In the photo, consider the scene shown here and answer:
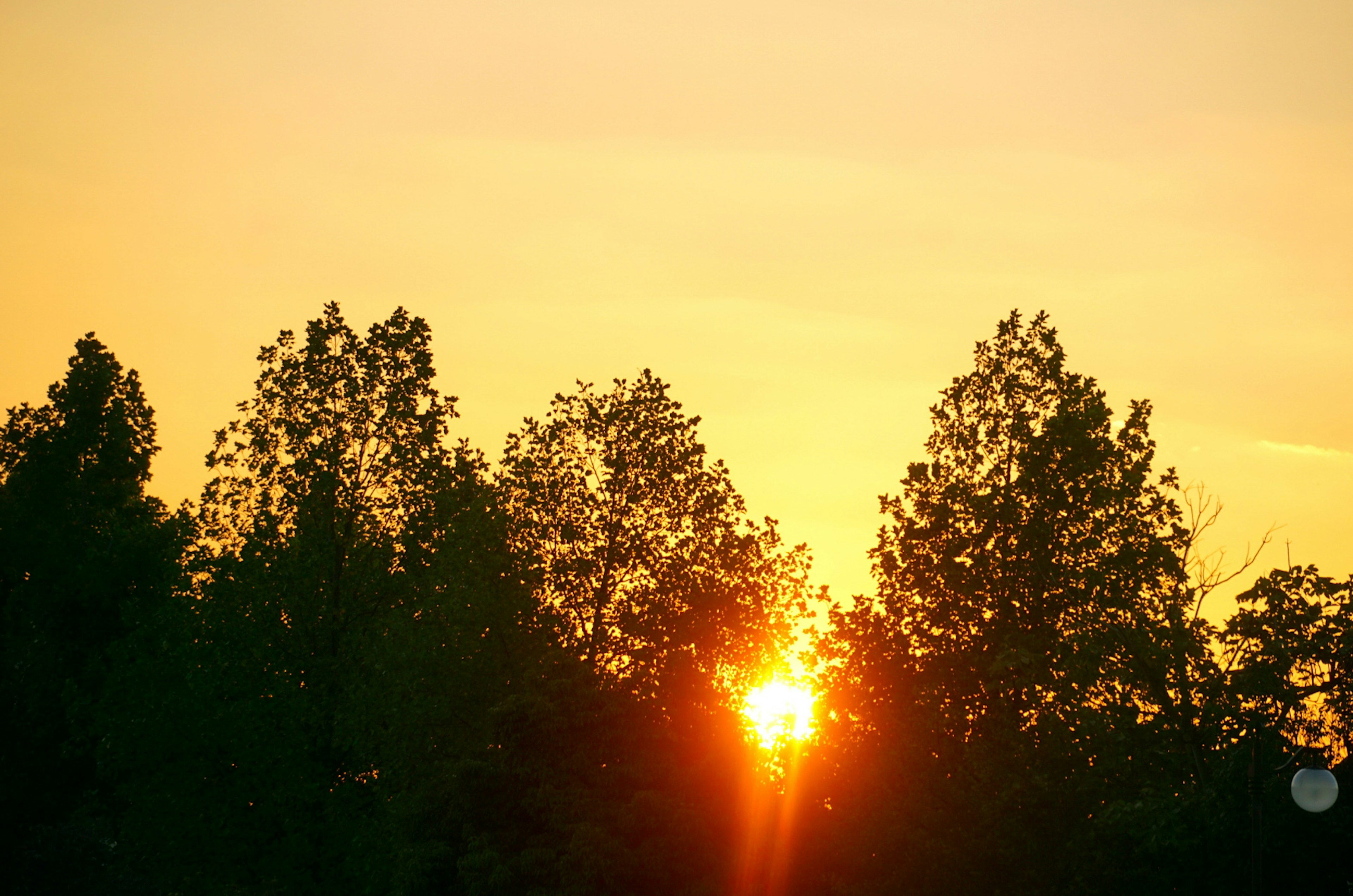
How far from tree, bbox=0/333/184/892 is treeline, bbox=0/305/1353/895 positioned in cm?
451

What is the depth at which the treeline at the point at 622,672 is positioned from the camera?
31.0 m

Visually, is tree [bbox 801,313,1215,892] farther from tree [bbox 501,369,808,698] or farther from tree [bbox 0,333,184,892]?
tree [bbox 0,333,184,892]

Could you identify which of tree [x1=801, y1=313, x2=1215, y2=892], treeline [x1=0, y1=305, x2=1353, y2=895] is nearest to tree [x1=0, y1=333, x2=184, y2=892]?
treeline [x1=0, y1=305, x2=1353, y2=895]

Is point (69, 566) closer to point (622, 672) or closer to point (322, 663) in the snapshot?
point (322, 663)

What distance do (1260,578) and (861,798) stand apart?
478 inches

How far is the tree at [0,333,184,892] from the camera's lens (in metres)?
42.9

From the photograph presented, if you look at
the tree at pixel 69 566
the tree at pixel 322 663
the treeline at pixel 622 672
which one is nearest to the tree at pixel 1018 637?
the treeline at pixel 622 672

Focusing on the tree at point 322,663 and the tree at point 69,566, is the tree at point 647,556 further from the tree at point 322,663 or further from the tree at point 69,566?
the tree at point 69,566

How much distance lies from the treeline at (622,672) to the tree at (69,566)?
4.51m

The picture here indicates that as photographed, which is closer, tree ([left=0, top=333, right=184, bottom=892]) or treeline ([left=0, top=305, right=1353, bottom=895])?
treeline ([left=0, top=305, right=1353, bottom=895])

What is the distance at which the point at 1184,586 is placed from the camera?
3384 centimetres

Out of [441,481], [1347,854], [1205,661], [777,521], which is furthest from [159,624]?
[1347,854]

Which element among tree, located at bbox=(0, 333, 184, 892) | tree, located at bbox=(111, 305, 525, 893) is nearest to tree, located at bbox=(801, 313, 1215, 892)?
tree, located at bbox=(111, 305, 525, 893)

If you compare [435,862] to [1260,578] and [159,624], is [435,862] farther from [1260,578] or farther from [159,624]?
[1260,578]
